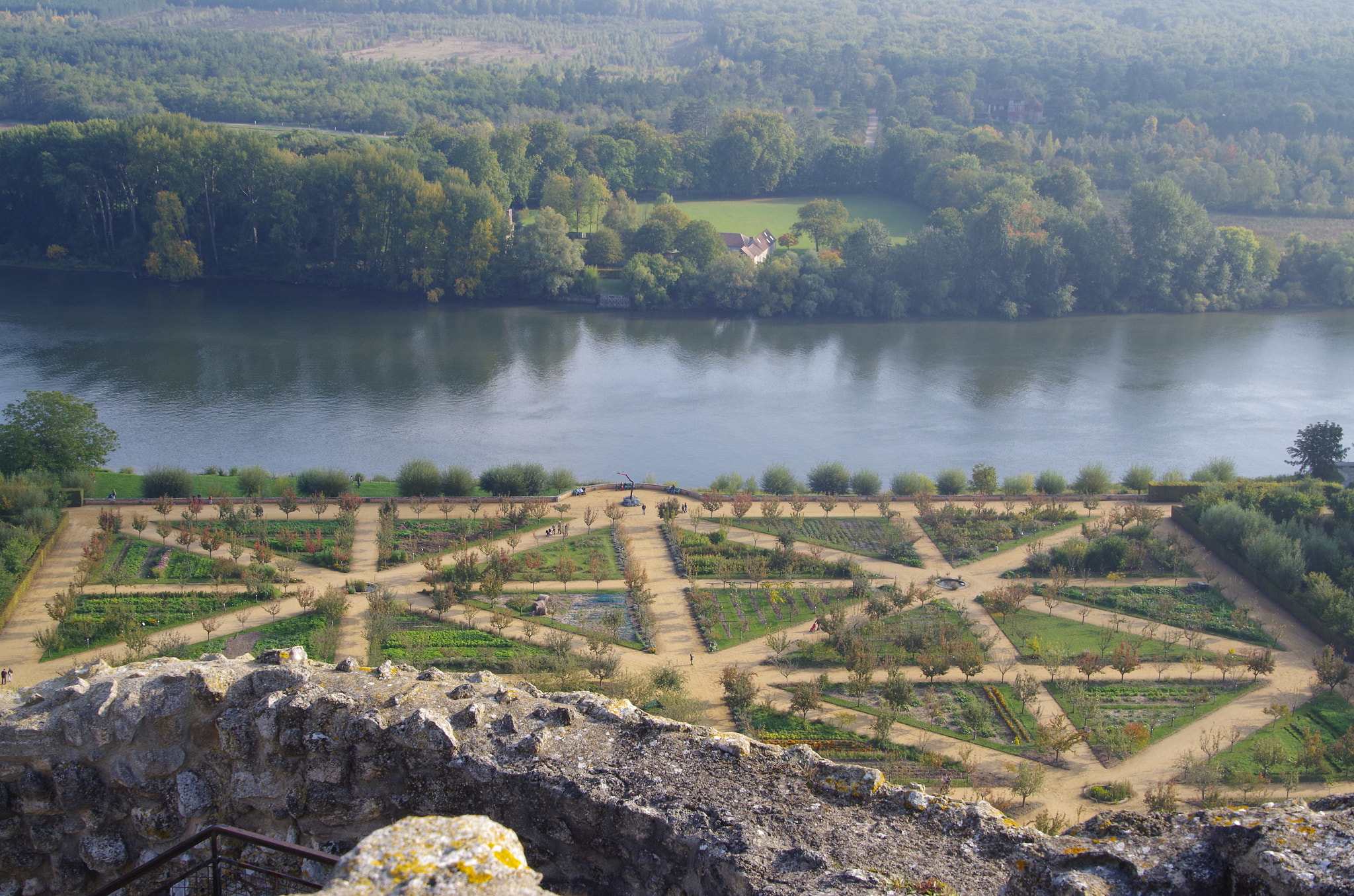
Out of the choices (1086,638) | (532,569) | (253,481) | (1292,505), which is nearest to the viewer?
(1086,638)

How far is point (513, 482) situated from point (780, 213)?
48.0 meters

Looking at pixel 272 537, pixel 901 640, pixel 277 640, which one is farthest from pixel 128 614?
pixel 901 640

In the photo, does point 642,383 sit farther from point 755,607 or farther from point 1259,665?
point 1259,665

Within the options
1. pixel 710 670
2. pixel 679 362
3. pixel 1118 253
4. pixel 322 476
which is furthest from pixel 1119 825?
pixel 1118 253

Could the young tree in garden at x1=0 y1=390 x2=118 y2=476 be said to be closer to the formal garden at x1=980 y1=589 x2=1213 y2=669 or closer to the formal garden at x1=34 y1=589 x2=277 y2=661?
the formal garden at x1=34 y1=589 x2=277 y2=661

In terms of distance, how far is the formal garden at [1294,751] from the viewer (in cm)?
2148

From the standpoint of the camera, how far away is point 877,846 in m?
9.98

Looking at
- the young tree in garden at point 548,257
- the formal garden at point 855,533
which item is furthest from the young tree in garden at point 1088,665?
the young tree in garden at point 548,257

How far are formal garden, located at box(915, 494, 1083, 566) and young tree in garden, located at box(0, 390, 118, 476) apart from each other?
2467cm

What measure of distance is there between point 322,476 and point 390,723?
24699 millimetres

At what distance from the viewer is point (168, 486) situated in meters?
34.0

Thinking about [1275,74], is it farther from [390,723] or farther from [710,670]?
[390,723]

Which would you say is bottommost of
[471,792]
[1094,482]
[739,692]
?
[739,692]

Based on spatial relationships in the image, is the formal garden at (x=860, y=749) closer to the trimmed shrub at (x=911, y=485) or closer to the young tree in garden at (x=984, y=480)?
the trimmed shrub at (x=911, y=485)
